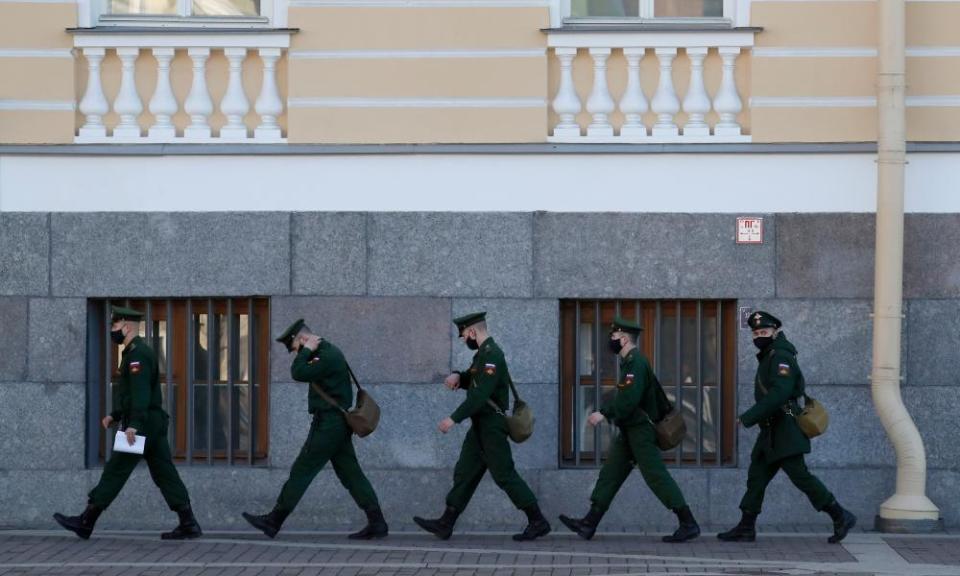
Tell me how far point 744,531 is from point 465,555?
2076 millimetres

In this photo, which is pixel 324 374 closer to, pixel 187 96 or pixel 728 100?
pixel 187 96

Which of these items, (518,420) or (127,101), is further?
(127,101)

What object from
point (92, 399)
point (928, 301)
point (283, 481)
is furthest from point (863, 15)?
point (92, 399)

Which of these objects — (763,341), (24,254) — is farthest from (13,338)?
(763,341)

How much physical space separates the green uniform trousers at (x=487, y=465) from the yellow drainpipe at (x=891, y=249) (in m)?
2.77

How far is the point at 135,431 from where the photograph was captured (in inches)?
510

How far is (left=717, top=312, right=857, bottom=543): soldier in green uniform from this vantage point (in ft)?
42.4

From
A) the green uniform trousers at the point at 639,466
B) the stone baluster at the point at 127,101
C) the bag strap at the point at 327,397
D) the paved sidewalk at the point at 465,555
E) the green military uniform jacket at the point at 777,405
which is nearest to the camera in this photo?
the paved sidewalk at the point at 465,555

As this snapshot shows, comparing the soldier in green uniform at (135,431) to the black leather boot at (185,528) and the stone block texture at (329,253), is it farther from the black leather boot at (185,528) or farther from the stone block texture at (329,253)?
the stone block texture at (329,253)

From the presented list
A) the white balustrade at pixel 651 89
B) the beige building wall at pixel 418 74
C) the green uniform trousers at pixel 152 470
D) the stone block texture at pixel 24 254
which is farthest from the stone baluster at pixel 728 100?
the stone block texture at pixel 24 254

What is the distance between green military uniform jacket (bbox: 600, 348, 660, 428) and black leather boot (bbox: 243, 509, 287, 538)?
2.41m

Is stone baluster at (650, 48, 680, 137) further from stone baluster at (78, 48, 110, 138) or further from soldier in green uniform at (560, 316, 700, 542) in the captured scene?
stone baluster at (78, 48, 110, 138)

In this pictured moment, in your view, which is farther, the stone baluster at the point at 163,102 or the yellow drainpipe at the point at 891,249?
the stone baluster at the point at 163,102

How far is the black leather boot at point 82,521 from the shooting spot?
13148mm
